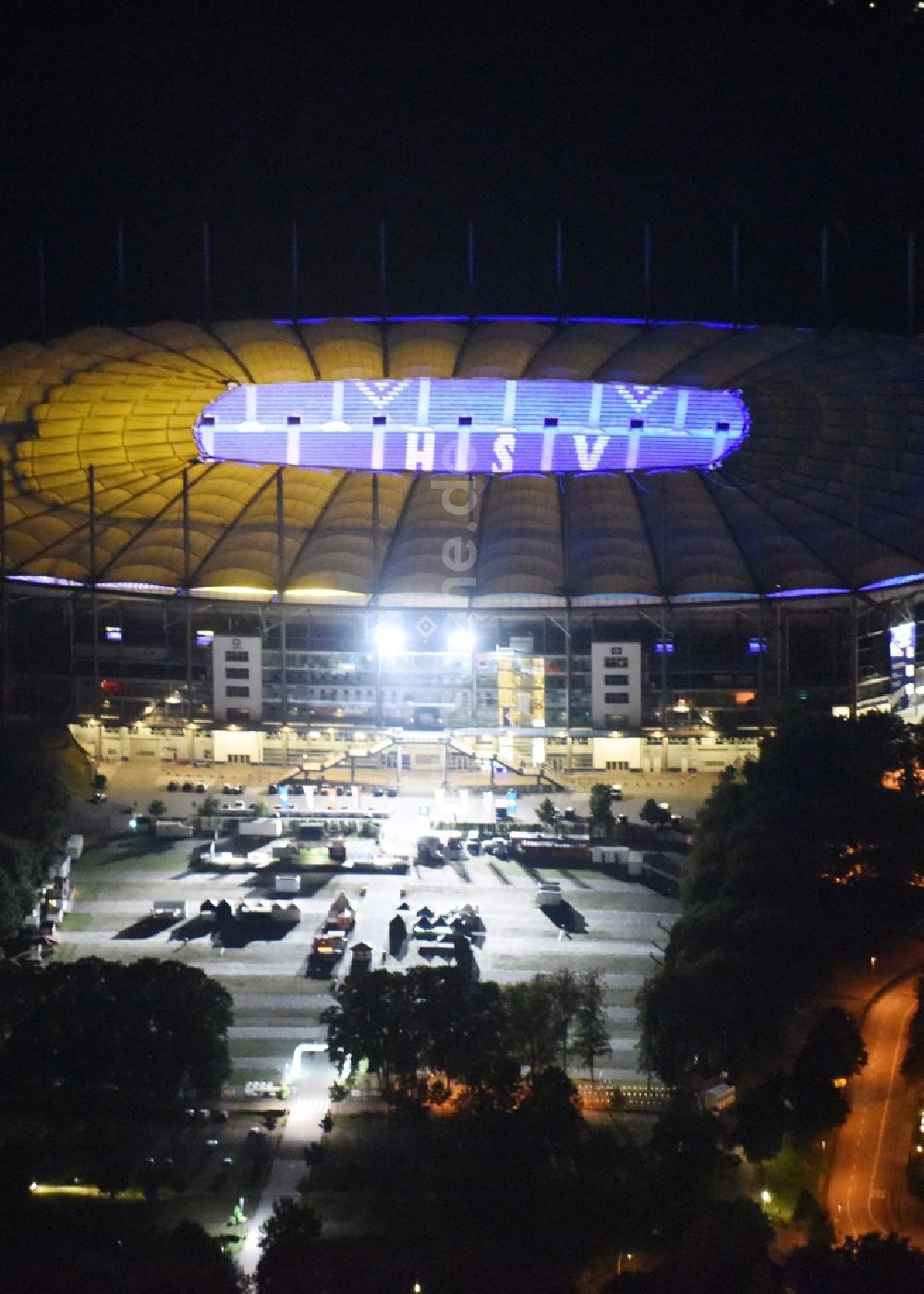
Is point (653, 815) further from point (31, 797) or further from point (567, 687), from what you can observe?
point (31, 797)

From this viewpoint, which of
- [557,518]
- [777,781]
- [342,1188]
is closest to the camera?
[342,1188]

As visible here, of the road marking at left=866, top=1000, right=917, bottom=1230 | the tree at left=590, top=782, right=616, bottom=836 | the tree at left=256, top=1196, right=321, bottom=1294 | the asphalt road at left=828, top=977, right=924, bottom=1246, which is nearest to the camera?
the tree at left=256, top=1196, right=321, bottom=1294

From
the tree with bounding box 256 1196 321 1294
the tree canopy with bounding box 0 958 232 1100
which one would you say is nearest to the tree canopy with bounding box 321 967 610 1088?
the tree canopy with bounding box 0 958 232 1100

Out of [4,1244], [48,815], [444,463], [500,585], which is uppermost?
[444,463]

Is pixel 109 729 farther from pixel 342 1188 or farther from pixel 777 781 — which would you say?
pixel 342 1188

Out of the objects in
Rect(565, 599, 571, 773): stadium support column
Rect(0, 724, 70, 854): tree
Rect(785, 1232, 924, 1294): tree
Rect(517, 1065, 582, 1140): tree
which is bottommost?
Rect(785, 1232, 924, 1294): tree

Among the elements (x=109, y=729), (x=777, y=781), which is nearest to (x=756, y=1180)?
(x=777, y=781)

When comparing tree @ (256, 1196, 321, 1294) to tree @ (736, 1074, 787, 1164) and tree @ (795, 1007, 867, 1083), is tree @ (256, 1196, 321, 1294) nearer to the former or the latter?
tree @ (736, 1074, 787, 1164)

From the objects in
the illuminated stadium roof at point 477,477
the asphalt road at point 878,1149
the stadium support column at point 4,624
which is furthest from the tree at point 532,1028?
the stadium support column at point 4,624
